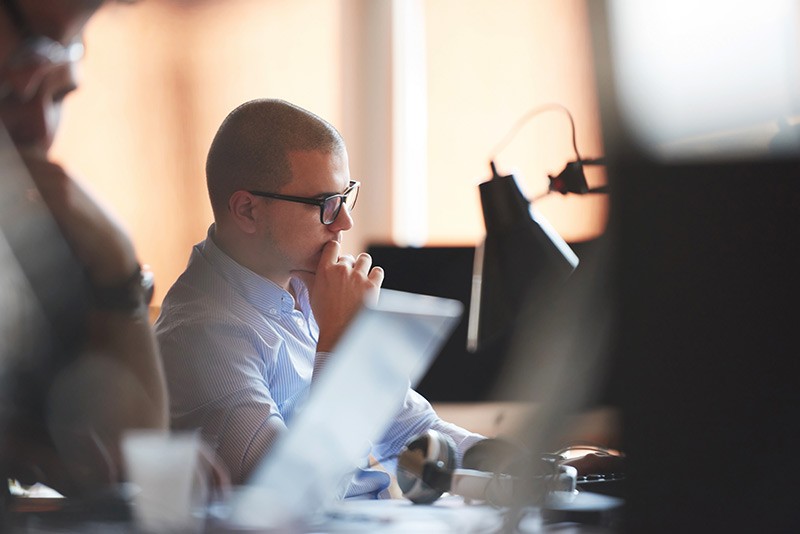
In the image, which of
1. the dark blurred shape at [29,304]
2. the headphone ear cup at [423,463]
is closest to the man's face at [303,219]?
the dark blurred shape at [29,304]

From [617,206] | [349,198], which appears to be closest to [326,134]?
[349,198]

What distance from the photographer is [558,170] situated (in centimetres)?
132

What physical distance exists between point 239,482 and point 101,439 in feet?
0.81

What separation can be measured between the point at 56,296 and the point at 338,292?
19.6 inches

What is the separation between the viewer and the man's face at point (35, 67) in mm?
1069

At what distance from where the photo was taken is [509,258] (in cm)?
118

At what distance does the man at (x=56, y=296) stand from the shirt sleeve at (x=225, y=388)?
6.6 inches

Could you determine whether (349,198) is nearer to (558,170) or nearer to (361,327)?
(558,170)

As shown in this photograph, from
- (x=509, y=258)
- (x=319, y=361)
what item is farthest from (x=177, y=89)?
(x=509, y=258)

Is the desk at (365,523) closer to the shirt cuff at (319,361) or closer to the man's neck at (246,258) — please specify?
Result: the shirt cuff at (319,361)

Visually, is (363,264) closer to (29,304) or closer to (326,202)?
(326,202)

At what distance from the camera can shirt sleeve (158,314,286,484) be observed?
140 cm

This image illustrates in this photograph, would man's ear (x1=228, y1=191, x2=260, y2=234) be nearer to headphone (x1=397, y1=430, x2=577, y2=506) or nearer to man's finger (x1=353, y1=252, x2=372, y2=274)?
man's finger (x1=353, y1=252, x2=372, y2=274)

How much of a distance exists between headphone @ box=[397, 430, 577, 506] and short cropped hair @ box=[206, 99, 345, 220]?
79cm
